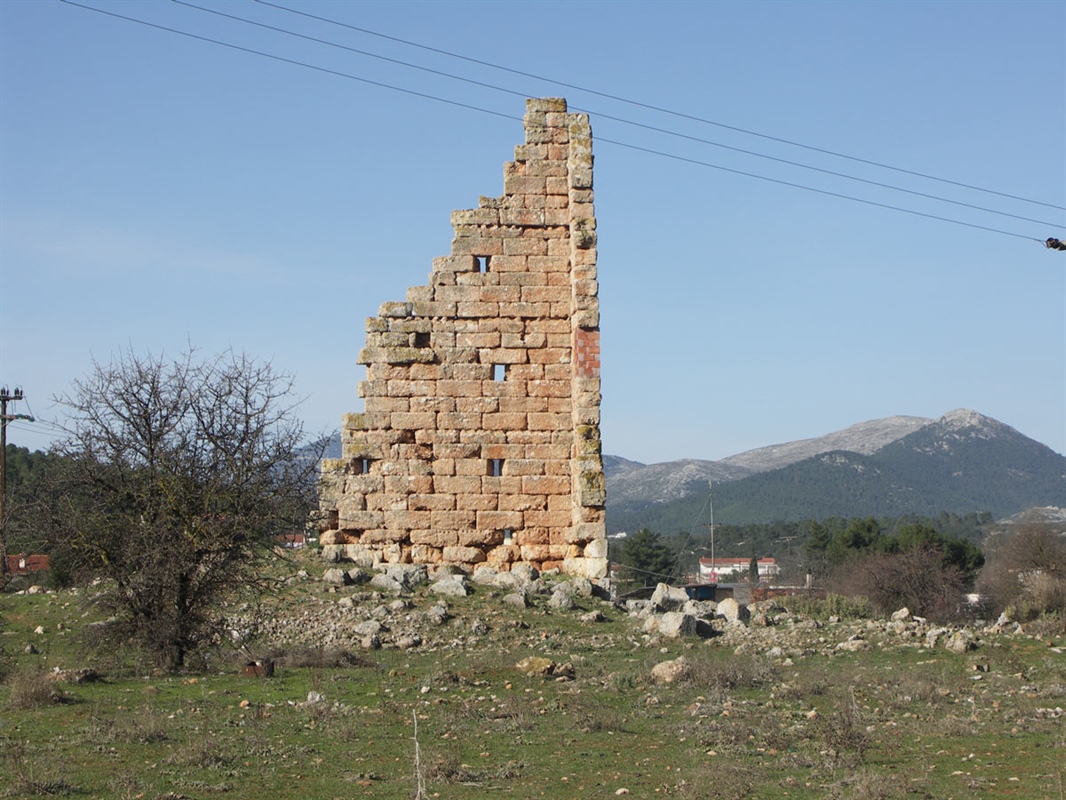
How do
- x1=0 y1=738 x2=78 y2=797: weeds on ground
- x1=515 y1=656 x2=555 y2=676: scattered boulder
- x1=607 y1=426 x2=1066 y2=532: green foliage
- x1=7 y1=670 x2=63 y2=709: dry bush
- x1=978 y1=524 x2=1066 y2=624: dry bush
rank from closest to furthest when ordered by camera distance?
x1=0 y1=738 x2=78 y2=797: weeds on ground < x1=7 y1=670 x2=63 y2=709: dry bush < x1=515 y1=656 x2=555 y2=676: scattered boulder < x1=978 y1=524 x2=1066 y2=624: dry bush < x1=607 y1=426 x2=1066 y2=532: green foliage

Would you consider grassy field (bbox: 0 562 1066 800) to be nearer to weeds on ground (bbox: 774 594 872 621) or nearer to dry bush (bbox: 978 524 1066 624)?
weeds on ground (bbox: 774 594 872 621)

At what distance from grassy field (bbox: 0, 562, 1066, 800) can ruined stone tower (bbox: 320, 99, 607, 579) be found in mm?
2226

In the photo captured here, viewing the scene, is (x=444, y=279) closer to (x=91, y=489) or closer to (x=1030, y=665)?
(x=91, y=489)

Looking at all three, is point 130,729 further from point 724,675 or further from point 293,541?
point 293,541

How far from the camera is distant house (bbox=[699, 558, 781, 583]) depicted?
3374 inches

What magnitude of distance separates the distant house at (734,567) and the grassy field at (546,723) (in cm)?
6381

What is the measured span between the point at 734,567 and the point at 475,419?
85847mm

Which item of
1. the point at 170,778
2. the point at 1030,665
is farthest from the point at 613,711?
the point at 1030,665

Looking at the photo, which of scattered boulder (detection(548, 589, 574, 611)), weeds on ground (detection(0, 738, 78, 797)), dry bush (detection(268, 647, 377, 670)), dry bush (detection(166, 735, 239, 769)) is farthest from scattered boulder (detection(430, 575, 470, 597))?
weeds on ground (detection(0, 738, 78, 797))

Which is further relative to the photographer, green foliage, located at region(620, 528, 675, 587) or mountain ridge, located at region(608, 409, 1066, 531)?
mountain ridge, located at region(608, 409, 1066, 531)

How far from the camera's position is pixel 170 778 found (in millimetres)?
8727

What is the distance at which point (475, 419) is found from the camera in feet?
57.9

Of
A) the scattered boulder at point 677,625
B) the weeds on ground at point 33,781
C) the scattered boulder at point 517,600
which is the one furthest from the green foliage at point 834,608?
the weeds on ground at point 33,781

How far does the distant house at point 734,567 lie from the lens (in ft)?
281
